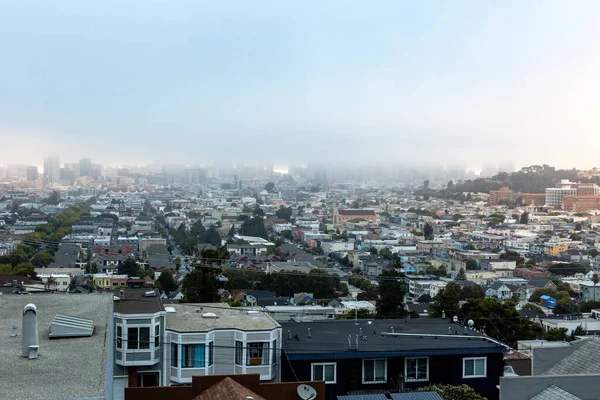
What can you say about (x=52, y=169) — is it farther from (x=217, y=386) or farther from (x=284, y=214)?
(x=217, y=386)

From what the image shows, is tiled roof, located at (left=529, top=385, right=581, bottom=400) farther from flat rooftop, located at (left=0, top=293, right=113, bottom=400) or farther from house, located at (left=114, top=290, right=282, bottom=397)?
house, located at (left=114, top=290, right=282, bottom=397)

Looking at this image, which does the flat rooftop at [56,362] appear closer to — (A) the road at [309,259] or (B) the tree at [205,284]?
(B) the tree at [205,284]

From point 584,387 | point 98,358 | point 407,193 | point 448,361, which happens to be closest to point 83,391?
point 98,358

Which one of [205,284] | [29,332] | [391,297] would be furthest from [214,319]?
[391,297]

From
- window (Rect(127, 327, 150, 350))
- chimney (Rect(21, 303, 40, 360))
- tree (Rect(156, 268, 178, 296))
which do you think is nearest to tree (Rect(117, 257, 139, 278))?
tree (Rect(156, 268, 178, 296))

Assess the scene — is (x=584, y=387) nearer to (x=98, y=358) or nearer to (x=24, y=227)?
(x=98, y=358)

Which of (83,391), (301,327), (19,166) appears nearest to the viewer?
(83,391)
